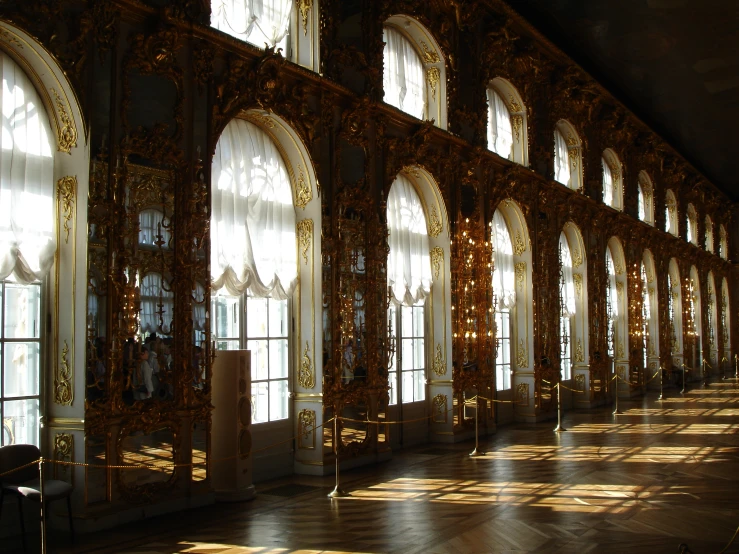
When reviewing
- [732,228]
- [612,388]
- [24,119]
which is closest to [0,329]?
[24,119]

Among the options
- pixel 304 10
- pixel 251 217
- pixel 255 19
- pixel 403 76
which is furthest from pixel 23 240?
pixel 403 76

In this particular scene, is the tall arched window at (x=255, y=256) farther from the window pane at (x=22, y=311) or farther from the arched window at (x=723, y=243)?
the arched window at (x=723, y=243)

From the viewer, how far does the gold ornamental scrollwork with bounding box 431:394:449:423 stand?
1368 centimetres

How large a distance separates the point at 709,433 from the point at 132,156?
11830mm

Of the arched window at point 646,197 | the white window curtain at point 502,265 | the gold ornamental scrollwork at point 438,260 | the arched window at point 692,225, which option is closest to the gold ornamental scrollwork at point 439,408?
the gold ornamental scrollwork at point 438,260

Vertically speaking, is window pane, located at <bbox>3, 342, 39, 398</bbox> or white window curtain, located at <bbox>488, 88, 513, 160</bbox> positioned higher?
white window curtain, located at <bbox>488, 88, 513, 160</bbox>

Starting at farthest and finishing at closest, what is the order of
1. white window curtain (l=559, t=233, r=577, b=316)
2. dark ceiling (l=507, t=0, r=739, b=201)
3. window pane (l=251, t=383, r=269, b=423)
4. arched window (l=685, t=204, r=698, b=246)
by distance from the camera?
arched window (l=685, t=204, r=698, b=246) < white window curtain (l=559, t=233, r=577, b=316) < dark ceiling (l=507, t=0, r=739, b=201) < window pane (l=251, t=383, r=269, b=423)

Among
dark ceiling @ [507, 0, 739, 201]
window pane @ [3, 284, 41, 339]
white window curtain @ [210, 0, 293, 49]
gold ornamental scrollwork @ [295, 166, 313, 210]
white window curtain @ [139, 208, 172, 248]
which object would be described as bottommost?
window pane @ [3, 284, 41, 339]

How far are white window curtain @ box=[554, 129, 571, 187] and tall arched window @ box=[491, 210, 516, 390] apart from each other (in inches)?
126

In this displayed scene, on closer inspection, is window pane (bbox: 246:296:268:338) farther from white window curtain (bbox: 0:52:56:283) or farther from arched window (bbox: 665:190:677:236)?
arched window (bbox: 665:190:677:236)

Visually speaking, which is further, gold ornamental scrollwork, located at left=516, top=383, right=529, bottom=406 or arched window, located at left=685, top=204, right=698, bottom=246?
arched window, located at left=685, top=204, right=698, bottom=246

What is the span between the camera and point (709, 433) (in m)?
14.9

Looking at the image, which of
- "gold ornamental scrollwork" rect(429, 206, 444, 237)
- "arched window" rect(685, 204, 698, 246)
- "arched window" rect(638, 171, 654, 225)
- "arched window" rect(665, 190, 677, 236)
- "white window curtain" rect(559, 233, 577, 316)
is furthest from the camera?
"arched window" rect(685, 204, 698, 246)

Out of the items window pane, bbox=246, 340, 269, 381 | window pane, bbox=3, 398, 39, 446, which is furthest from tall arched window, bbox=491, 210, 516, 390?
window pane, bbox=3, 398, 39, 446
